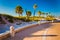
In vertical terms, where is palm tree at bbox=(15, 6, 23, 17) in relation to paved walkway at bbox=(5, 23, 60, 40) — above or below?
above

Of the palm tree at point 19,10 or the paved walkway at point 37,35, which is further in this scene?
the palm tree at point 19,10

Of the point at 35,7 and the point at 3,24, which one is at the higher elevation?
the point at 35,7

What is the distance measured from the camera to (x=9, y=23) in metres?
87.4

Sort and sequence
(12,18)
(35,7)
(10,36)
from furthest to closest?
(12,18) → (35,7) → (10,36)

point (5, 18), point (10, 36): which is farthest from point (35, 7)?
point (10, 36)

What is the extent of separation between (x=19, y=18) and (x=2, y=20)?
27.6 feet

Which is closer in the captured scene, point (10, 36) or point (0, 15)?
point (10, 36)

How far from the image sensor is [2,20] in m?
88.8

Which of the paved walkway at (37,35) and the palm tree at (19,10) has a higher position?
the palm tree at (19,10)

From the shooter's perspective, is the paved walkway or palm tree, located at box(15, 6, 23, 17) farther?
palm tree, located at box(15, 6, 23, 17)

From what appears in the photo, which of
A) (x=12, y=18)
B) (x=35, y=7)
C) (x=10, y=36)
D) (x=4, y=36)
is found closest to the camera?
(x=4, y=36)

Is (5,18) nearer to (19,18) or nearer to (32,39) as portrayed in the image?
(19,18)

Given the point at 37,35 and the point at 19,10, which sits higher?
the point at 19,10

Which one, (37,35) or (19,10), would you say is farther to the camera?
(19,10)
